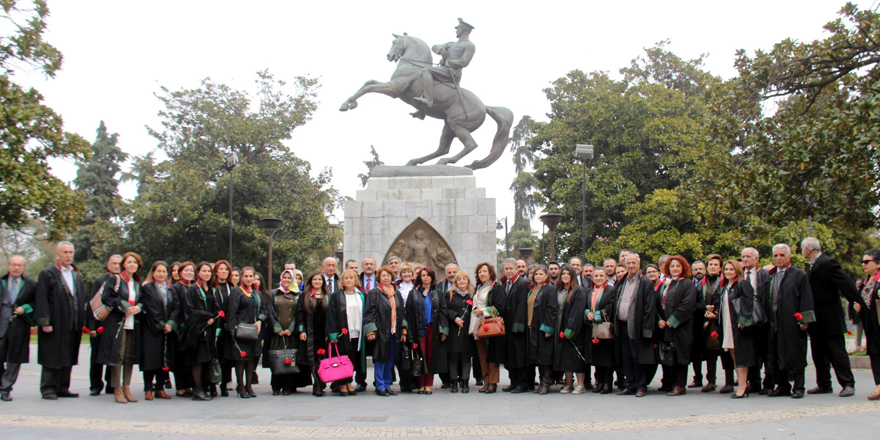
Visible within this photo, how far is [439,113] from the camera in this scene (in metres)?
14.0

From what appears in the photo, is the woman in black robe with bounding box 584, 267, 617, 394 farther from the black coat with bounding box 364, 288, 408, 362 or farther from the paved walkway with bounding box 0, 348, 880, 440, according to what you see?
the black coat with bounding box 364, 288, 408, 362

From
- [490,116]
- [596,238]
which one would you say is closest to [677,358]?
[490,116]

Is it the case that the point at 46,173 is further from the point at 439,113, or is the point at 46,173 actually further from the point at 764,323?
the point at 764,323

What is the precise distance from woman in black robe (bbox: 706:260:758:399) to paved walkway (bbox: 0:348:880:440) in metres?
0.38

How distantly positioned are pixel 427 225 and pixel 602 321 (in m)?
5.23

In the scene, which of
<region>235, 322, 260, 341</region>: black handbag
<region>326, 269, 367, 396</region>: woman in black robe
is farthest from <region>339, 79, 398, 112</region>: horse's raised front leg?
<region>235, 322, 260, 341</region>: black handbag

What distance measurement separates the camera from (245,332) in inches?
330

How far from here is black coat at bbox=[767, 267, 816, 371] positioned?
25.1 feet

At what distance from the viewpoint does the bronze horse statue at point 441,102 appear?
13.5 meters

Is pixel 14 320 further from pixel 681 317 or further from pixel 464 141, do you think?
pixel 464 141

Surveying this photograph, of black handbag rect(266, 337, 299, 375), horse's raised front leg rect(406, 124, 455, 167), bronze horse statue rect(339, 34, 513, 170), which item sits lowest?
black handbag rect(266, 337, 299, 375)

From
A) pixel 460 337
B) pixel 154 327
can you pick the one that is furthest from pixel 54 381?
pixel 460 337

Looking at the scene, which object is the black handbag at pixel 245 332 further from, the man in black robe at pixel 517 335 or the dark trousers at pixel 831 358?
the dark trousers at pixel 831 358

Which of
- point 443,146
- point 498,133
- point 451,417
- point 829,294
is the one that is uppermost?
point 498,133
